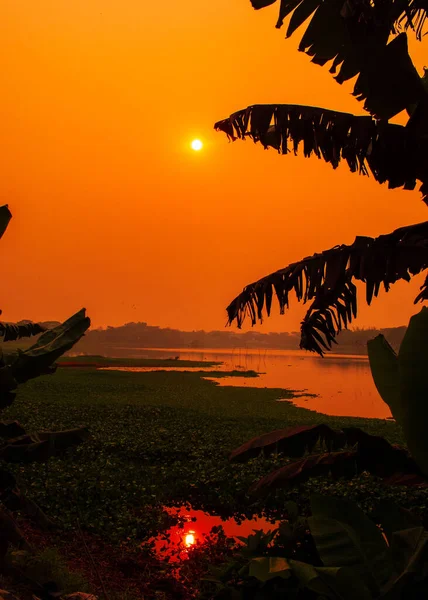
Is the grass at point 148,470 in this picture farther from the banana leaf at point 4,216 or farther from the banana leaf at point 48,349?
the banana leaf at point 4,216

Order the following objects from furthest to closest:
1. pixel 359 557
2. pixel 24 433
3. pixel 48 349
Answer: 1. pixel 24 433
2. pixel 48 349
3. pixel 359 557

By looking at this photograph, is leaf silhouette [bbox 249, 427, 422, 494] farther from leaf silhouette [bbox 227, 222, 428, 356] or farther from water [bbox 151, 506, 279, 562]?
water [bbox 151, 506, 279, 562]

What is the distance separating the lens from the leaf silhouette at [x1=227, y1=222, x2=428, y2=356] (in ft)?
13.9

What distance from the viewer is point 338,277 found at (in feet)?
14.2

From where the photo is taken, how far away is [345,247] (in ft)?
14.5

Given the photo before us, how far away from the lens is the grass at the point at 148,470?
6.57 metres

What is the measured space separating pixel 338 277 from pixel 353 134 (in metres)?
1.35

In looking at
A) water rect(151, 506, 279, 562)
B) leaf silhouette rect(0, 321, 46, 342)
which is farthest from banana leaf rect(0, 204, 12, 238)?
water rect(151, 506, 279, 562)

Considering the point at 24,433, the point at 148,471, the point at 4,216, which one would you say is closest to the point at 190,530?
the point at 148,471

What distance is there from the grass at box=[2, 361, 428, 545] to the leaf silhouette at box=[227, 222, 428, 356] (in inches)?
125

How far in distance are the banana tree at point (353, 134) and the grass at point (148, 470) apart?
124 inches

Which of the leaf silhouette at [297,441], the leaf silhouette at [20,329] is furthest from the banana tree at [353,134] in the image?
the leaf silhouette at [20,329]

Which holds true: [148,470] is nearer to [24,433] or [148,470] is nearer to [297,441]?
[24,433]

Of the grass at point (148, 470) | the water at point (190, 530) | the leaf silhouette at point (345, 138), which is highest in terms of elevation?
the leaf silhouette at point (345, 138)
